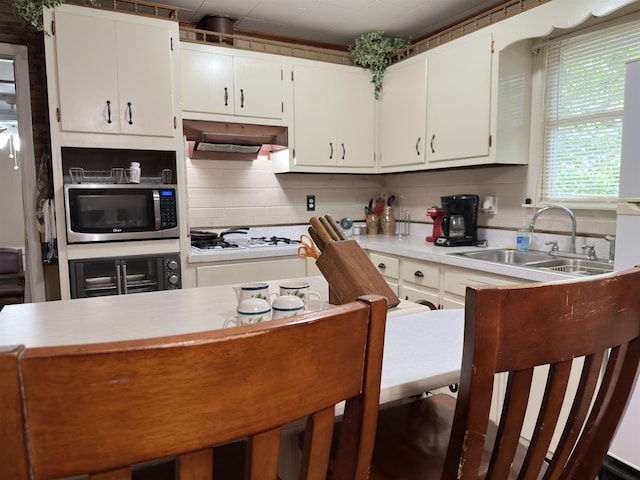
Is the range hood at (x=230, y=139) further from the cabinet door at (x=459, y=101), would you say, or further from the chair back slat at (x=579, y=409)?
the chair back slat at (x=579, y=409)

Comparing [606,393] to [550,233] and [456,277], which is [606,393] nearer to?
[456,277]

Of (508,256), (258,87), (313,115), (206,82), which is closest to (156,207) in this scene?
(206,82)

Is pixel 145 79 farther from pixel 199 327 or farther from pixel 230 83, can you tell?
pixel 199 327

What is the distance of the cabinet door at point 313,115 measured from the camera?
3262mm

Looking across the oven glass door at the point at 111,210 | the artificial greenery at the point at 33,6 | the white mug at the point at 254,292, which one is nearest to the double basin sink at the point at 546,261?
the white mug at the point at 254,292

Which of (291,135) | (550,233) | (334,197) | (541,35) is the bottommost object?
(550,233)

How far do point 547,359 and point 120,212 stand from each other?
248 cm

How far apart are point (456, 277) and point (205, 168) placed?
78.6 inches

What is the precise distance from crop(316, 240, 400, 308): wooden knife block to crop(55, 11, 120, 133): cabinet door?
1.89 m

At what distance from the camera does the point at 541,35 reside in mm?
2402

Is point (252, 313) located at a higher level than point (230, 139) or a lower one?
lower

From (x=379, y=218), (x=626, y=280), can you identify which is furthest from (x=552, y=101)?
(x=626, y=280)

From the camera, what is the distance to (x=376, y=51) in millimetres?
3457

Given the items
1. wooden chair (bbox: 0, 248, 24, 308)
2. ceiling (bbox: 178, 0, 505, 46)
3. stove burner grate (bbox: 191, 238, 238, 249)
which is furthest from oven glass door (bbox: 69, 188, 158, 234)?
wooden chair (bbox: 0, 248, 24, 308)
